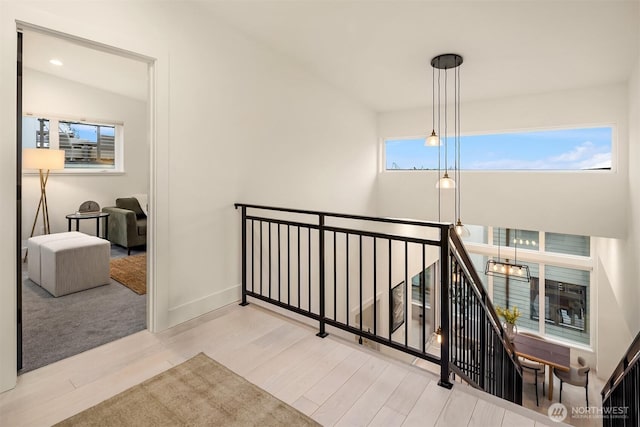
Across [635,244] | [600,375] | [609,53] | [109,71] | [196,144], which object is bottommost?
[600,375]

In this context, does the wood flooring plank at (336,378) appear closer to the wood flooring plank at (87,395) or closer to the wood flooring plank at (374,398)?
the wood flooring plank at (374,398)

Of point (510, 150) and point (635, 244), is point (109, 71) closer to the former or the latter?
point (510, 150)

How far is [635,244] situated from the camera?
3.50m

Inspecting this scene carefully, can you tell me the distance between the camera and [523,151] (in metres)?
4.90

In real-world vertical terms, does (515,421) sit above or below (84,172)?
below

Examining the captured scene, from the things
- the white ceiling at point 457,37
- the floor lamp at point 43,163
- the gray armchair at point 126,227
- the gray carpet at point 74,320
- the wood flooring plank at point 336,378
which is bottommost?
the wood flooring plank at point 336,378

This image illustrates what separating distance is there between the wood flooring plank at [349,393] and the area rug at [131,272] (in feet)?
8.00

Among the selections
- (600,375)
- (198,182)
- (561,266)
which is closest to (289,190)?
(198,182)

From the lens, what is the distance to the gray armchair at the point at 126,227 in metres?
4.73

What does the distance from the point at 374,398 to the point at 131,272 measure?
344 cm

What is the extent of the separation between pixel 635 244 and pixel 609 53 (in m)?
2.08

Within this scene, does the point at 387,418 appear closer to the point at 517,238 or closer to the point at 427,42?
the point at 427,42

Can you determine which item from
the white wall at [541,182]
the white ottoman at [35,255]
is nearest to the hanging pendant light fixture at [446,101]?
the white wall at [541,182]

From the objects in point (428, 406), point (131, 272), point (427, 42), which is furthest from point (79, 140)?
point (428, 406)
